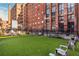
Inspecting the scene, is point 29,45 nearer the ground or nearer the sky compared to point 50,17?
nearer the ground

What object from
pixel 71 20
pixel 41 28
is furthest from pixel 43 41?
pixel 71 20

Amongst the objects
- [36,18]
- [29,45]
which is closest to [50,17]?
[36,18]

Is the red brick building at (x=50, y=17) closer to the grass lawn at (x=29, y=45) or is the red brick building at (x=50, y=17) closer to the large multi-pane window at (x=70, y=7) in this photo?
the large multi-pane window at (x=70, y=7)

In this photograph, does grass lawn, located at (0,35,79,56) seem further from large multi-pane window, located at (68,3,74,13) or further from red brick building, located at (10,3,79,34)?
large multi-pane window, located at (68,3,74,13)

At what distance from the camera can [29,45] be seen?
8.63 ft

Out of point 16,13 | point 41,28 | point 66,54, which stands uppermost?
point 16,13

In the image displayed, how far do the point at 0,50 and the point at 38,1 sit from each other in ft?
2.31

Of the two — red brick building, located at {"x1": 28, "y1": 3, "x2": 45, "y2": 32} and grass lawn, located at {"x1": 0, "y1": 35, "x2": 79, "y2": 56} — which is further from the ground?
red brick building, located at {"x1": 28, "y1": 3, "x2": 45, "y2": 32}

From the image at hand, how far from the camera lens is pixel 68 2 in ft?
8.57

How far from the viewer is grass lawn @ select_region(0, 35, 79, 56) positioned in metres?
2.60

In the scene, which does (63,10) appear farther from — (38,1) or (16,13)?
(16,13)

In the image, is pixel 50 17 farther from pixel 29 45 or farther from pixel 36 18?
pixel 29 45

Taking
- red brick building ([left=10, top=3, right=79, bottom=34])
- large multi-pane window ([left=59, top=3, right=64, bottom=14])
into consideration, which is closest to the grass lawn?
red brick building ([left=10, top=3, right=79, bottom=34])

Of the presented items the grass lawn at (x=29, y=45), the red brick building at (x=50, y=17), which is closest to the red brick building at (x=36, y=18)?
the red brick building at (x=50, y=17)
